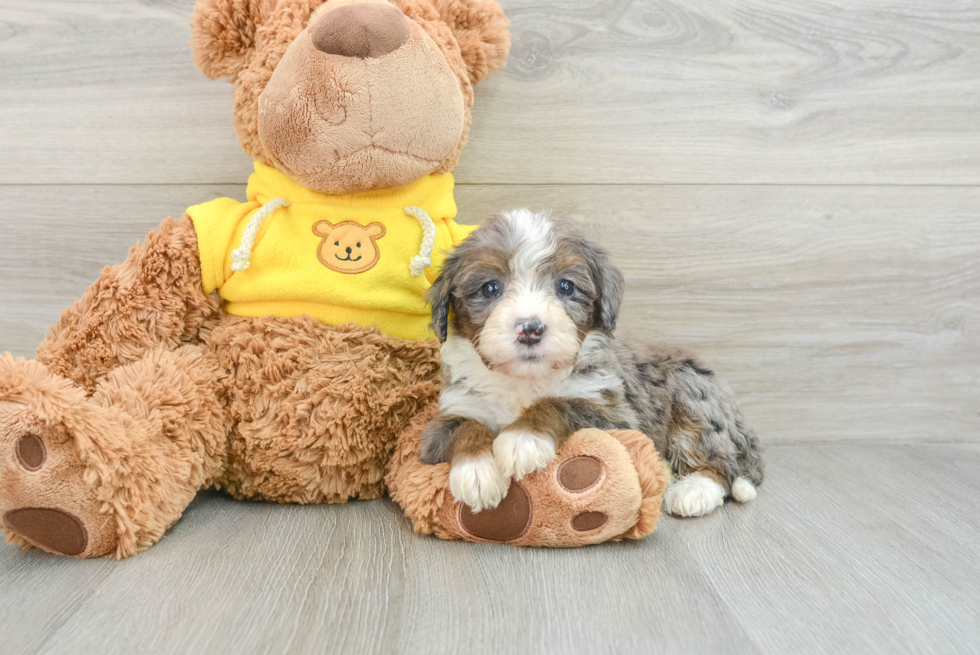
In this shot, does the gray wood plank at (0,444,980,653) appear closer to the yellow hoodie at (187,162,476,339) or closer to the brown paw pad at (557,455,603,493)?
the brown paw pad at (557,455,603,493)

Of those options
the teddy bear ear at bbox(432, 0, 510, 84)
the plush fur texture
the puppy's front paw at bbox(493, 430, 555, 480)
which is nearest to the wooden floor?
the plush fur texture

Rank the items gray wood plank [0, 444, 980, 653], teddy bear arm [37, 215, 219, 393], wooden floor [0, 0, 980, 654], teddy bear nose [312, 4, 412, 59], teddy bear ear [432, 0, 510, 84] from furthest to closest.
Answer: wooden floor [0, 0, 980, 654]
teddy bear ear [432, 0, 510, 84]
teddy bear arm [37, 215, 219, 393]
teddy bear nose [312, 4, 412, 59]
gray wood plank [0, 444, 980, 653]

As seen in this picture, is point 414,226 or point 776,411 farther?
point 776,411

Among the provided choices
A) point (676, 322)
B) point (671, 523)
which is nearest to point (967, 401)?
point (676, 322)

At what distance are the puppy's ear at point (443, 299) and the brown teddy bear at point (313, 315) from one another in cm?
16

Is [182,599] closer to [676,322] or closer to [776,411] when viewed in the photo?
[676,322]

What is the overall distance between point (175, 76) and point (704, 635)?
7.66ft

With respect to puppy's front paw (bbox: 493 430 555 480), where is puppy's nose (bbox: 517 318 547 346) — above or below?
above

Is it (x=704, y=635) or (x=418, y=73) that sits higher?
(x=418, y=73)

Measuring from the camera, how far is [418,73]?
6.09 ft

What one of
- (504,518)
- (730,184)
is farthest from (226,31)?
(730,184)

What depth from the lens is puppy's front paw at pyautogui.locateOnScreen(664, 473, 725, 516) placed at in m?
2.01

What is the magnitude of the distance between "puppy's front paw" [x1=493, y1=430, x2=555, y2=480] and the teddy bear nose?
3.35 ft

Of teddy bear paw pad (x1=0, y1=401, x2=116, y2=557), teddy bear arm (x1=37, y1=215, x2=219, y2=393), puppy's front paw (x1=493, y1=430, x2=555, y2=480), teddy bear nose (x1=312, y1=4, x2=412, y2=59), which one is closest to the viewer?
teddy bear paw pad (x1=0, y1=401, x2=116, y2=557)
